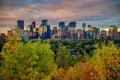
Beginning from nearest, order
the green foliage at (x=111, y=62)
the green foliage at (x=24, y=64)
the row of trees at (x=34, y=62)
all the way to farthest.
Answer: the green foliage at (x=24, y=64) < the row of trees at (x=34, y=62) < the green foliage at (x=111, y=62)

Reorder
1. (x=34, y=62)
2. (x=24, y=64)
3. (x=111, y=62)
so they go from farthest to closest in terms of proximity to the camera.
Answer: (x=111, y=62) < (x=34, y=62) < (x=24, y=64)

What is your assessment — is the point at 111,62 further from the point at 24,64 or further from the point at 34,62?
the point at 24,64

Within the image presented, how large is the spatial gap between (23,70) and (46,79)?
407 cm

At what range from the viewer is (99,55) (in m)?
47.2

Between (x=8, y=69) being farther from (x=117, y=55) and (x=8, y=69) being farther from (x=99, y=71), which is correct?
(x=117, y=55)

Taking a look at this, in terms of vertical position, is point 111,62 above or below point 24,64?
below

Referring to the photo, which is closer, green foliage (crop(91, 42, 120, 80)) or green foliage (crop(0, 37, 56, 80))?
green foliage (crop(0, 37, 56, 80))

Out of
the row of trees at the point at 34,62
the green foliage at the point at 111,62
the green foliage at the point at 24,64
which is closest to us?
the green foliage at the point at 24,64

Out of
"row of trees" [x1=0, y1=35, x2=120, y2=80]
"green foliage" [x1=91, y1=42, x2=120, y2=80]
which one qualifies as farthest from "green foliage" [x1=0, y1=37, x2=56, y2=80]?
"green foliage" [x1=91, y1=42, x2=120, y2=80]

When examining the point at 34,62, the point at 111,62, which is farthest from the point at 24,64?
the point at 111,62

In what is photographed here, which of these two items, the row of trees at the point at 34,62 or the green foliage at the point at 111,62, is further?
the green foliage at the point at 111,62

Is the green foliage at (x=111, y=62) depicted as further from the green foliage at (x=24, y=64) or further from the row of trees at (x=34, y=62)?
the green foliage at (x=24, y=64)

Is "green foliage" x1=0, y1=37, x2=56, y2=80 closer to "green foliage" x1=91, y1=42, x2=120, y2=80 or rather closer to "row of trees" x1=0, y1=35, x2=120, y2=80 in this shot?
"row of trees" x1=0, y1=35, x2=120, y2=80

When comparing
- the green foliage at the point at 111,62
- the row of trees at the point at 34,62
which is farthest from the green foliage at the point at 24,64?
the green foliage at the point at 111,62
